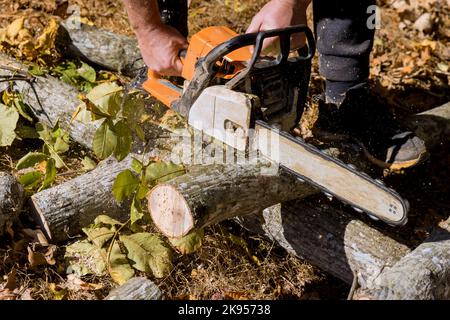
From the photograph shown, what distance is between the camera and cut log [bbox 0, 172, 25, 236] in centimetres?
250

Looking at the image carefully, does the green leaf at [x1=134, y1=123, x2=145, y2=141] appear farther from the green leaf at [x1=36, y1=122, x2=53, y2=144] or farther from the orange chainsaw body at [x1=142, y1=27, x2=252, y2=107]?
the green leaf at [x1=36, y1=122, x2=53, y2=144]

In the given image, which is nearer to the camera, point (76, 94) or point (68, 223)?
point (68, 223)

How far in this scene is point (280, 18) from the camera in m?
2.54

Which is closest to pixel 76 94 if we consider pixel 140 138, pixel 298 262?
pixel 140 138

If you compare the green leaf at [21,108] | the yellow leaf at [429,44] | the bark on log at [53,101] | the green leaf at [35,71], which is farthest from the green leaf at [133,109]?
the yellow leaf at [429,44]

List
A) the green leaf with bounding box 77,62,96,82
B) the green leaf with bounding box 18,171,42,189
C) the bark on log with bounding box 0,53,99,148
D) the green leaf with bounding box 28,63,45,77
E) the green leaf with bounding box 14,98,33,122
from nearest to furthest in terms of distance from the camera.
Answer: the green leaf with bounding box 18,171,42,189 → the bark on log with bounding box 0,53,99,148 → the green leaf with bounding box 14,98,33,122 → the green leaf with bounding box 28,63,45,77 → the green leaf with bounding box 77,62,96,82

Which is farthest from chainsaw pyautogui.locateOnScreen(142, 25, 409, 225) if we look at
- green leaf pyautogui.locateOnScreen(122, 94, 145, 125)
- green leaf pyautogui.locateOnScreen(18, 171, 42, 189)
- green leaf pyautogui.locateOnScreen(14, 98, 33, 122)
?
green leaf pyautogui.locateOnScreen(14, 98, 33, 122)

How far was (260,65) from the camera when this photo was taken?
240cm

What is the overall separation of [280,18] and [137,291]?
1.26m

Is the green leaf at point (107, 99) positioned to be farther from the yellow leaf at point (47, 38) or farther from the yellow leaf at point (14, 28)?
the yellow leaf at point (14, 28)

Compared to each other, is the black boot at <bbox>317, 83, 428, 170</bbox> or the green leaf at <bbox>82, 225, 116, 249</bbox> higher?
the black boot at <bbox>317, 83, 428, 170</bbox>

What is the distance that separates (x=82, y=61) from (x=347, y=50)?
1882 millimetres

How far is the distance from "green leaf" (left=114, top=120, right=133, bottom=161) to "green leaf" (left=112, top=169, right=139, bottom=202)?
199 mm
